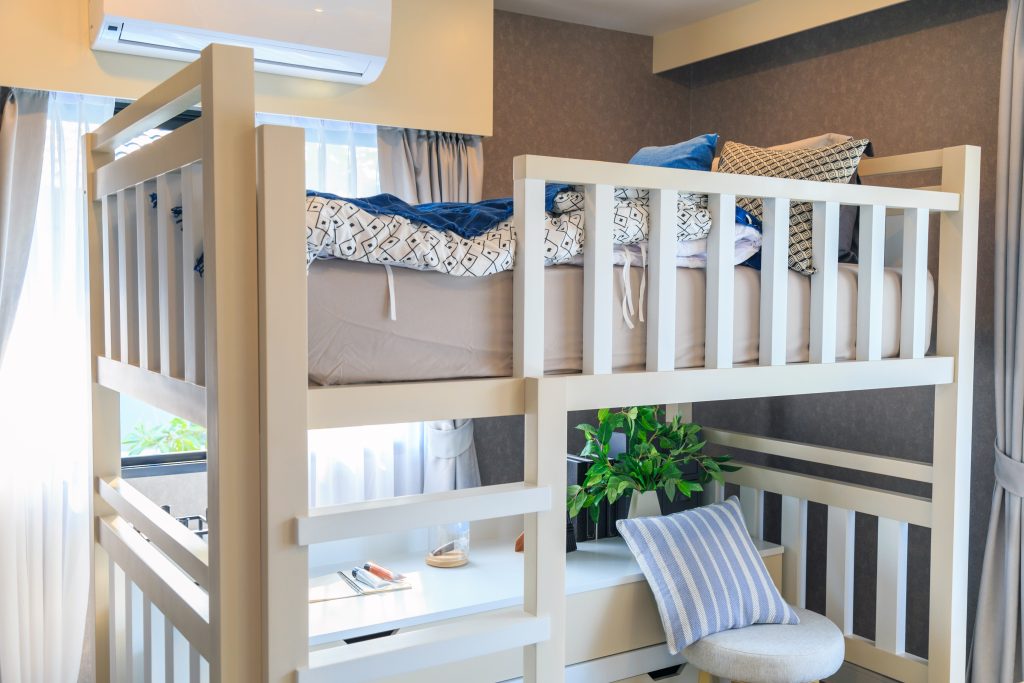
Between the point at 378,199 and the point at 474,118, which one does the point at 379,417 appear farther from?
the point at 474,118

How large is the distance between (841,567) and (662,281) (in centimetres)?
123

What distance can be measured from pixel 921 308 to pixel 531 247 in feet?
3.72

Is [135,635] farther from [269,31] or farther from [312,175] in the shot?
[269,31]

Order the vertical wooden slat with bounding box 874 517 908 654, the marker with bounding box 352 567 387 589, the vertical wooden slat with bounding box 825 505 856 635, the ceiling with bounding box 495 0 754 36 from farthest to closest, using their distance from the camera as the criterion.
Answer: the ceiling with bounding box 495 0 754 36 → the vertical wooden slat with bounding box 825 505 856 635 → the vertical wooden slat with bounding box 874 517 908 654 → the marker with bounding box 352 567 387 589

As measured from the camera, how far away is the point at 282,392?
4.17 ft

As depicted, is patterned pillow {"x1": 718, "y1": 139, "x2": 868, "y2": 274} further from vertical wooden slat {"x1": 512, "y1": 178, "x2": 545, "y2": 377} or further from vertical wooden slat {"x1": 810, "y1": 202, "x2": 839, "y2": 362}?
vertical wooden slat {"x1": 512, "y1": 178, "x2": 545, "y2": 377}

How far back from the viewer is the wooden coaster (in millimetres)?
2262

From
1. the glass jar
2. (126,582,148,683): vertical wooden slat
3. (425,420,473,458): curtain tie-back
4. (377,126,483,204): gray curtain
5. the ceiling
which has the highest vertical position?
the ceiling

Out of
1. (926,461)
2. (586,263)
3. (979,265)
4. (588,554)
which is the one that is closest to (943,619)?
(926,461)

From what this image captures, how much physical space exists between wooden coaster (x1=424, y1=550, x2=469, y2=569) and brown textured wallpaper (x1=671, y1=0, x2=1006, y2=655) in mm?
1532

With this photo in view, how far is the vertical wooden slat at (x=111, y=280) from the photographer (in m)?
1.87

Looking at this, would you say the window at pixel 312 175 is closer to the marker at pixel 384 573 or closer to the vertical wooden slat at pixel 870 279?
the marker at pixel 384 573

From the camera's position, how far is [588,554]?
95.1 inches

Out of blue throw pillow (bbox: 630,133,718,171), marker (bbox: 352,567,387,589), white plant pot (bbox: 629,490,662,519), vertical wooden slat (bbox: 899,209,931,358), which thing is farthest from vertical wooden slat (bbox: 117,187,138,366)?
vertical wooden slat (bbox: 899,209,931,358)
